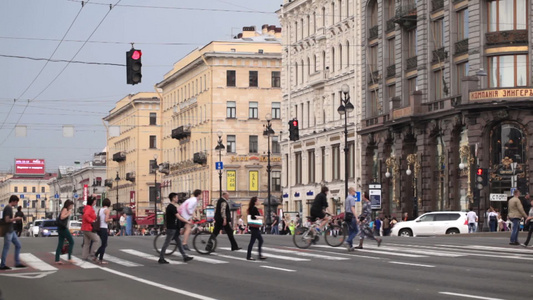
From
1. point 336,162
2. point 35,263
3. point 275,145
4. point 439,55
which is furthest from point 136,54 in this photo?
point 275,145

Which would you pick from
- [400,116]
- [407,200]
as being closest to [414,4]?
[400,116]

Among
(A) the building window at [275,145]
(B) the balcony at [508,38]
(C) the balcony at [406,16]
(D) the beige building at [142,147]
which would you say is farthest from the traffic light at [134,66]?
(D) the beige building at [142,147]

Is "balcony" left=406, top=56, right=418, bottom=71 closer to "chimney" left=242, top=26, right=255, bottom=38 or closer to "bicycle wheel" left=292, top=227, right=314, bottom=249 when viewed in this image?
"bicycle wheel" left=292, top=227, right=314, bottom=249

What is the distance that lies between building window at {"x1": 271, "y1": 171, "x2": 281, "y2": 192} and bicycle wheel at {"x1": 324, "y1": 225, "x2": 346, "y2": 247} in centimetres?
6752

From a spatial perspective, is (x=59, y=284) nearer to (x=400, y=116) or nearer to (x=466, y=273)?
(x=466, y=273)

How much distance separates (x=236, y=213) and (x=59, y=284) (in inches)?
3185

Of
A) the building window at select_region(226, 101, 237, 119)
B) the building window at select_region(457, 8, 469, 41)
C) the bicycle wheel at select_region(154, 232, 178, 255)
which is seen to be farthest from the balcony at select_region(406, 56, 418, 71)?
the building window at select_region(226, 101, 237, 119)

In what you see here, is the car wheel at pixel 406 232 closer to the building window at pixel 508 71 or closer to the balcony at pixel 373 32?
the building window at pixel 508 71

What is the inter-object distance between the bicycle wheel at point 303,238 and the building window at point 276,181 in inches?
2759

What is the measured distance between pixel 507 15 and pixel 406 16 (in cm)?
920

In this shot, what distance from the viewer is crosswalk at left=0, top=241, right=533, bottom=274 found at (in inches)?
1083

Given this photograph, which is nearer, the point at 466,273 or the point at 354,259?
the point at 466,273

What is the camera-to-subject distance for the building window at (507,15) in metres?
57.8

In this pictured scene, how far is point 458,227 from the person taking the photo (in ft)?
173
